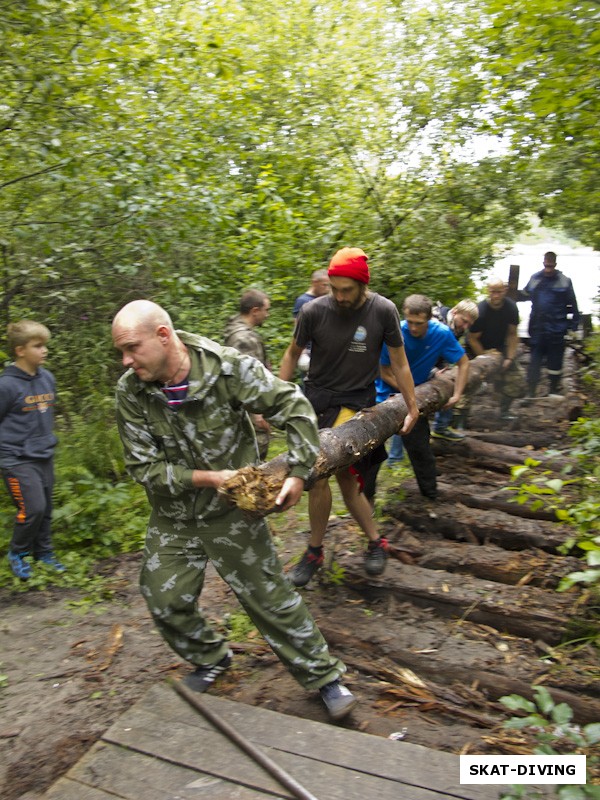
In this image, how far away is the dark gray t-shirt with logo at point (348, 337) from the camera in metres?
4.60

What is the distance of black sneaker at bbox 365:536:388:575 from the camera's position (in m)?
4.87

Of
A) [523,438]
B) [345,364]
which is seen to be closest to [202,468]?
[345,364]

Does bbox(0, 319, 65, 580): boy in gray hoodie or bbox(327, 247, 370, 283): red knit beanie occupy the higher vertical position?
bbox(327, 247, 370, 283): red knit beanie

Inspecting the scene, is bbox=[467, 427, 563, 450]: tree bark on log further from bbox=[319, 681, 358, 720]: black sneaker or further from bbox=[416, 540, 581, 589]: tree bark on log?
bbox=[319, 681, 358, 720]: black sneaker

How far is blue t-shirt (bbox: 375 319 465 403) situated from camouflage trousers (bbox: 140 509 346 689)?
2.78 meters

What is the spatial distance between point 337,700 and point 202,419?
1.62 metres

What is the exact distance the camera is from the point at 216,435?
3.29 meters

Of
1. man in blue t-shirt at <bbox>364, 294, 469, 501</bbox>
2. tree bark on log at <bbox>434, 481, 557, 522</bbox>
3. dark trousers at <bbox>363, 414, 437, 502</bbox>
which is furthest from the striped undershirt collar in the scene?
tree bark on log at <bbox>434, 481, 557, 522</bbox>

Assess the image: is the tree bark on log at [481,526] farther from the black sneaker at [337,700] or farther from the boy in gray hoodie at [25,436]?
the boy in gray hoodie at [25,436]

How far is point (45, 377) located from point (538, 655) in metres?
4.12

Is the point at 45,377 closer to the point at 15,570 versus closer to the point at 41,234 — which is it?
the point at 15,570

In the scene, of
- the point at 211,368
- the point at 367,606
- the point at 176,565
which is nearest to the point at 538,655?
the point at 367,606

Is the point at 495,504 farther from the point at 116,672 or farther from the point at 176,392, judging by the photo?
the point at 176,392

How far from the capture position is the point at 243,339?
5898 mm
